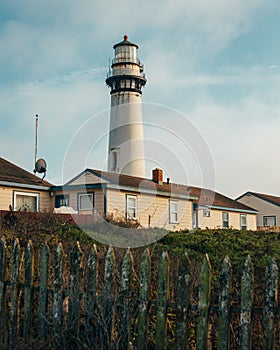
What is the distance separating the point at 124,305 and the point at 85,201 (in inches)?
712

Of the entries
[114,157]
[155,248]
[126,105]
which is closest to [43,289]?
[155,248]

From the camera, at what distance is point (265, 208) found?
42438 millimetres

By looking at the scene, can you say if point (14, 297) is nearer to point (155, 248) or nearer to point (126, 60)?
point (155, 248)

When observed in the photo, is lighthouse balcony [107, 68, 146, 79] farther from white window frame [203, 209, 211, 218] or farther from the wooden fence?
the wooden fence

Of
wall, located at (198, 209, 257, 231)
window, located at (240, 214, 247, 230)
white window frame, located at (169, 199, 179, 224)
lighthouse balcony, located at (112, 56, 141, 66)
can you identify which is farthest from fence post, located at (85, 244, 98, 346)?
lighthouse balcony, located at (112, 56, 141, 66)

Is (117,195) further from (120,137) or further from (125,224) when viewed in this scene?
(120,137)

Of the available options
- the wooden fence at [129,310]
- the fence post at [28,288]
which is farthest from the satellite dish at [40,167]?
the fence post at [28,288]

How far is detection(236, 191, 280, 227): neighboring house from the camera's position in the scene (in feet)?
138

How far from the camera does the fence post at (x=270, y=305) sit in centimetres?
403

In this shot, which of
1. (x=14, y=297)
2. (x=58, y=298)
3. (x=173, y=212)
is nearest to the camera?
A: (x=58, y=298)

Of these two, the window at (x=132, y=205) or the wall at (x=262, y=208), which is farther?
the wall at (x=262, y=208)

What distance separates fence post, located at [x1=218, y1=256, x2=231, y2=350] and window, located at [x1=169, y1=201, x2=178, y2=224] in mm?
21461

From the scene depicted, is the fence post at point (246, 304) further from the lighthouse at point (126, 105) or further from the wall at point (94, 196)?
the lighthouse at point (126, 105)

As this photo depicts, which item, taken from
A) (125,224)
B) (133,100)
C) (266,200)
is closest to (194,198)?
(133,100)
